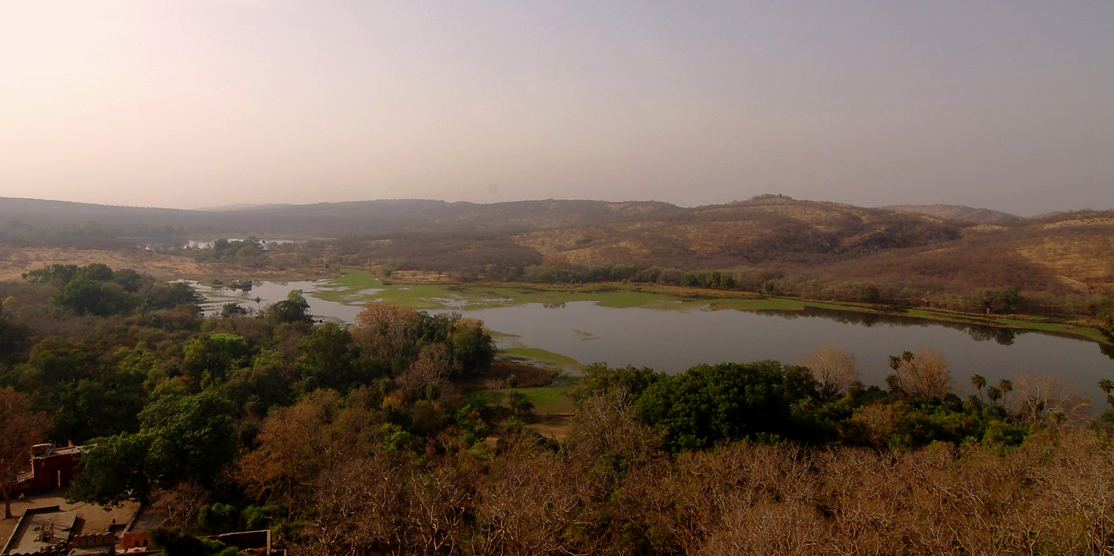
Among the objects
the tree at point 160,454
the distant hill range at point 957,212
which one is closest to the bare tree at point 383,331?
the tree at point 160,454

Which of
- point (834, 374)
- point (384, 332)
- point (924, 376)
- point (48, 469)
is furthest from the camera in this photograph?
point (384, 332)

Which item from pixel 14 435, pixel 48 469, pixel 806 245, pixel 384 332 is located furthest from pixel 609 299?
pixel 14 435

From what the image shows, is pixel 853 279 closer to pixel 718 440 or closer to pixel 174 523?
pixel 718 440

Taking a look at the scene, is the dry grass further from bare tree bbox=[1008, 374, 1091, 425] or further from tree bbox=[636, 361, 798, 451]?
bare tree bbox=[1008, 374, 1091, 425]

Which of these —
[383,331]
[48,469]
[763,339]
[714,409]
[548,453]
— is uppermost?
[714,409]

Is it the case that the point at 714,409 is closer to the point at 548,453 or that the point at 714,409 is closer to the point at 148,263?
the point at 548,453

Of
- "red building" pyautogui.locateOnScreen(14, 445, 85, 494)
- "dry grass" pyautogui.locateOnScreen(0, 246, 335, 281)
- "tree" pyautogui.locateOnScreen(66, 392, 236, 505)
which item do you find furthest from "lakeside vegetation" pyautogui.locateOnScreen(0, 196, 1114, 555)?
"dry grass" pyautogui.locateOnScreen(0, 246, 335, 281)

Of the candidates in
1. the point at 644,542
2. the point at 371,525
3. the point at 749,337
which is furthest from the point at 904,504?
the point at 749,337

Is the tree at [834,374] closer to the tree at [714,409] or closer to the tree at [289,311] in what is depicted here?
the tree at [714,409]
